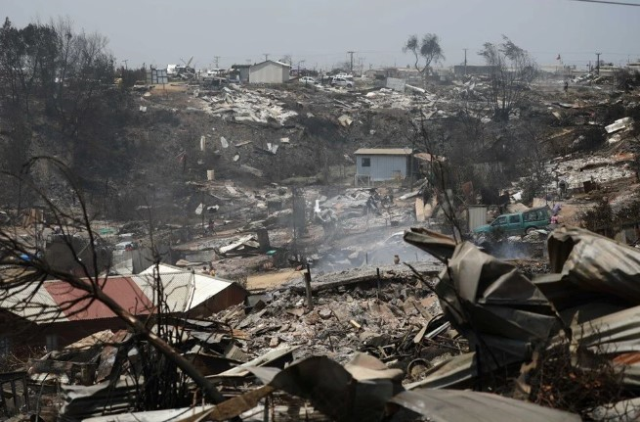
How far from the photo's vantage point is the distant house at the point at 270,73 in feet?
169

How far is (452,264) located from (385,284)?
7.13 meters

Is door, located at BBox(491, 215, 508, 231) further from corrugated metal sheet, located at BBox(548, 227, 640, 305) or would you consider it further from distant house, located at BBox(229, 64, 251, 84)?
distant house, located at BBox(229, 64, 251, 84)

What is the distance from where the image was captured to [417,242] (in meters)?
5.09

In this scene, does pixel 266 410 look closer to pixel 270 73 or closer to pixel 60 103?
pixel 60 103

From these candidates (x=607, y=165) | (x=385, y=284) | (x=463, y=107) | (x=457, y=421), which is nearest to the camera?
(x=457, y=421)

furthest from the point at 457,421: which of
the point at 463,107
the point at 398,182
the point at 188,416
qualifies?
the point at 463,107

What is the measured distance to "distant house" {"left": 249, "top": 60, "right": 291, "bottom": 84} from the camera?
2026 inches

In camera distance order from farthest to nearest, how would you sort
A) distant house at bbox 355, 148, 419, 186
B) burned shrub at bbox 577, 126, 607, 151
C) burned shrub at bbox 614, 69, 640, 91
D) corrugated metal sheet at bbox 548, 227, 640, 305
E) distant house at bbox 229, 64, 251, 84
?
distant house at bbox 229, 64, 251, 84
burned shrub at bbox 614, 69, 640, 91
distant house at bbox 355, 148, 419, 186
burned shrub at bbox 577, 126, 607, 151
corrugated metal sheet at bbox 548, 227, 640, 305

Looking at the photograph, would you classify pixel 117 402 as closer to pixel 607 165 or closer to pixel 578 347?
pixel 578 347

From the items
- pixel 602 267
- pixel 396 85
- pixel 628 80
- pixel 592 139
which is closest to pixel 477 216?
pixel 592 139

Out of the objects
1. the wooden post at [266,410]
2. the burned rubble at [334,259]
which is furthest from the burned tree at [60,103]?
the wooden post at [266,410]

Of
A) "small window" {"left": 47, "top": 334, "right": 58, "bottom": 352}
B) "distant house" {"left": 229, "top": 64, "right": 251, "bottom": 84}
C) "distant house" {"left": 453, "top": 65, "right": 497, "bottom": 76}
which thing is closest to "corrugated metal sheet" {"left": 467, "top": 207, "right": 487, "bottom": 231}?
"small window" {"left": 47, "top": 334, "right": 58, "bottom": 352}

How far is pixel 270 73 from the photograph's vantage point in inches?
2034

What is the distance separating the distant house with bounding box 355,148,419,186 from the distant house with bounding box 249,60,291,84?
18.6 meters
